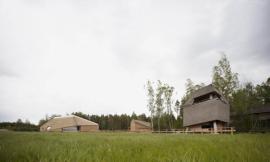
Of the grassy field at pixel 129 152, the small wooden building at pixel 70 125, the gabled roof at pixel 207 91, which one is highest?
the gabled roof at pixel 207 91

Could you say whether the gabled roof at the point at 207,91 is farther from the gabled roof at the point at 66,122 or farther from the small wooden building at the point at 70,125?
the gabled roof at the point at 66,122

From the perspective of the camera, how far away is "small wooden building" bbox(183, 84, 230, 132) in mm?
38375

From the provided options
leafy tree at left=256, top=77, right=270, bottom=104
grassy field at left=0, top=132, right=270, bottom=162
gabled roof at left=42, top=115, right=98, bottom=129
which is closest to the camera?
grassy field at left=0, top=132, right=270, bottom=162

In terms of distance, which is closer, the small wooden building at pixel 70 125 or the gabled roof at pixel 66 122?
the small wooden building at pixel 70 125

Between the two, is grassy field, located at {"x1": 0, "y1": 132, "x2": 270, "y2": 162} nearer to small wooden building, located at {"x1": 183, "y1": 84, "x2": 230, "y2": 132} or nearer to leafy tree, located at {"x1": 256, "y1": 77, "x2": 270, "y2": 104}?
small wooden building, located at {"x1": 183, "y1": 84, "x2": 230, "y2": 132}

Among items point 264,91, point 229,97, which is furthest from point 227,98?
point 264,91

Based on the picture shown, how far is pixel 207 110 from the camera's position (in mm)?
39719

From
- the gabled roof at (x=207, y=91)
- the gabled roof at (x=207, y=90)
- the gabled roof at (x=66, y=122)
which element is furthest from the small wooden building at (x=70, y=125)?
the gabled roof at (x=207, y=90)

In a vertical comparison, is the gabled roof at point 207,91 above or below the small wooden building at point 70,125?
above

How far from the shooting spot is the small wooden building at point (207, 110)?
126 ft

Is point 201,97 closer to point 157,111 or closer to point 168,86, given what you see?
point 168,86

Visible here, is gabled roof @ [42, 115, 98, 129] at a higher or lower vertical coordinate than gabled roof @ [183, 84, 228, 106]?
lower

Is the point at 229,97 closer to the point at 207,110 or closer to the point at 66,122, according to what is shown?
the point at 207,110

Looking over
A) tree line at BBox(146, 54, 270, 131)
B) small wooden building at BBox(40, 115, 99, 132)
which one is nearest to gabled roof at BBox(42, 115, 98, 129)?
small wooden building at BBox(40, 115, 99, 132)
